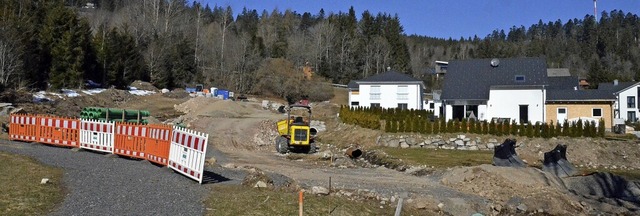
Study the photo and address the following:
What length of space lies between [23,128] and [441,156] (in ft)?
57.9

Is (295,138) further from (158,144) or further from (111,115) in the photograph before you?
(158,144)

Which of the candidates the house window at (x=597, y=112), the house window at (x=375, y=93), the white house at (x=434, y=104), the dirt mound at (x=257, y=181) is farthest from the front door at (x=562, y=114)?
the dirt mound at (x=257, y=181)

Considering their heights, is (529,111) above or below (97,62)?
below

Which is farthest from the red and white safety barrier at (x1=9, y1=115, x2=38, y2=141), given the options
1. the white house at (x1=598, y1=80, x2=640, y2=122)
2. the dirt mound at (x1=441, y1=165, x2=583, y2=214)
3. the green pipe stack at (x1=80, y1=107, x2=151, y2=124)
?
the white house at (x1=598, y1=80, x2=640, y2=122)

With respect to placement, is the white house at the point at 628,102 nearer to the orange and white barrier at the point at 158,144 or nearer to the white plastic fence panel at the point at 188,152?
the orange and white barrier at the point at 158,144

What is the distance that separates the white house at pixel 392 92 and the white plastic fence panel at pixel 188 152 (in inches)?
1619

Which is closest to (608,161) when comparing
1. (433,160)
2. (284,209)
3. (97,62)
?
(433,160)

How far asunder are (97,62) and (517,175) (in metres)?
50.7

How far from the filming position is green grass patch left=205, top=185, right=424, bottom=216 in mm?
9969

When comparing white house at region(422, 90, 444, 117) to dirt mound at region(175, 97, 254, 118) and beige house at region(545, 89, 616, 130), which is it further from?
dirt mound at region(175, 97, 254, 118)

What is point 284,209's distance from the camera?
10.2 m

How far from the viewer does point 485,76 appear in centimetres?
4384

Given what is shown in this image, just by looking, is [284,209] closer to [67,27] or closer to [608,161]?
[608,161]

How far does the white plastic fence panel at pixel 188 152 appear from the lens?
12812mm
